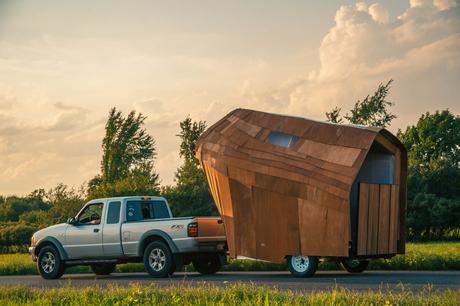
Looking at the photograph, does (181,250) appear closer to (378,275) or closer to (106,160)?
(378,275)

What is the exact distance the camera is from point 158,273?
18.8 metres

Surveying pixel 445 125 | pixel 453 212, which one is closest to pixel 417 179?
pixel 453 212

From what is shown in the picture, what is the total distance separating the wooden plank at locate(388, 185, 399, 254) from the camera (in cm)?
1912

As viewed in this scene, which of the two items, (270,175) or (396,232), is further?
(396,232)

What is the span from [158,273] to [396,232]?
588 centimetres

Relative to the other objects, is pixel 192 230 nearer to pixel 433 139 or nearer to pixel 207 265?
pixel 207 265

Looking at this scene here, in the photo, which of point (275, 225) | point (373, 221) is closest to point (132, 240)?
point (275, 225)

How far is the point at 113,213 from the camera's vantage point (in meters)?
19.7

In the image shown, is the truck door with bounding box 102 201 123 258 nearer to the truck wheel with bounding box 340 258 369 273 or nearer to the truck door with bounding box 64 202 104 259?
the truck door with bounding box 64 202 104 259

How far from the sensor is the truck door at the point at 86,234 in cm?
1977

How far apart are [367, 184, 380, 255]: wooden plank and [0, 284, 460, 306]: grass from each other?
618 centimetres

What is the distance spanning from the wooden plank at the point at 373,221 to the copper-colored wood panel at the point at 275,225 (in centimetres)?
179

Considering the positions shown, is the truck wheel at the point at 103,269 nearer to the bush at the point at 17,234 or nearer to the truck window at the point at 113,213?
the truck window at the point at 113,213

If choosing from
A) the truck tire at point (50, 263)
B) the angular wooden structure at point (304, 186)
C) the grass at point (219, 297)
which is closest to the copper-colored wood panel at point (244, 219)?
the angular wooden structure at point (304, 186)
